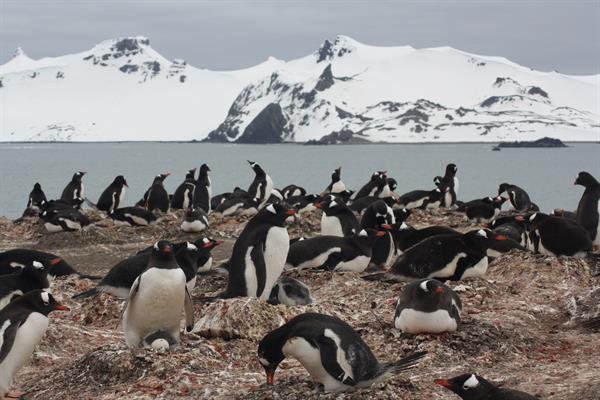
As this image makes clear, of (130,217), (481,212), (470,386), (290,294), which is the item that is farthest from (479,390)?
(130,217)

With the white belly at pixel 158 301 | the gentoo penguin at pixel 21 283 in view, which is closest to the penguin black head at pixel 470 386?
the white belly at pixel 158 301

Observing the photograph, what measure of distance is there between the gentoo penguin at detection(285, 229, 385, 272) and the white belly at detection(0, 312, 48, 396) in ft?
14.4

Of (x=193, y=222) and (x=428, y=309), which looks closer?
(x=428, y=309)

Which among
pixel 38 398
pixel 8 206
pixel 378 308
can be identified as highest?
pixel 378 308

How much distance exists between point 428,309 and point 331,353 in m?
1.70

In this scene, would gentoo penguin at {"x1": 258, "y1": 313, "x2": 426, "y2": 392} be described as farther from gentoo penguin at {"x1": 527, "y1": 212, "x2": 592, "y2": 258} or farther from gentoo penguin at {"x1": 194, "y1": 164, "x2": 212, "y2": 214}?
gentoo penguin at {"x1": 194, "y1": 164, "x2": 212, "y2": 214}

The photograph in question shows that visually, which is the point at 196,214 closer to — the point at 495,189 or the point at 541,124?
the point at 495,189

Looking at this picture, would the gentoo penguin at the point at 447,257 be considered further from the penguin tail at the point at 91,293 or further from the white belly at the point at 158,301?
the penguin tail at the point at 91,293

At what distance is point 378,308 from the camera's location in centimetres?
836

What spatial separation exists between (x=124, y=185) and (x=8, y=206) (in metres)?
17.2

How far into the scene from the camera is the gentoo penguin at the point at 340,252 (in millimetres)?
10180

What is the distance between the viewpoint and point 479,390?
5.17m

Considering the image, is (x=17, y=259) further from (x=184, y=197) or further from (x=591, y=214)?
(x=184, y=197)

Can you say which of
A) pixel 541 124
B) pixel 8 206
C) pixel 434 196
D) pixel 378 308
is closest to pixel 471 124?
pixel 541 124
